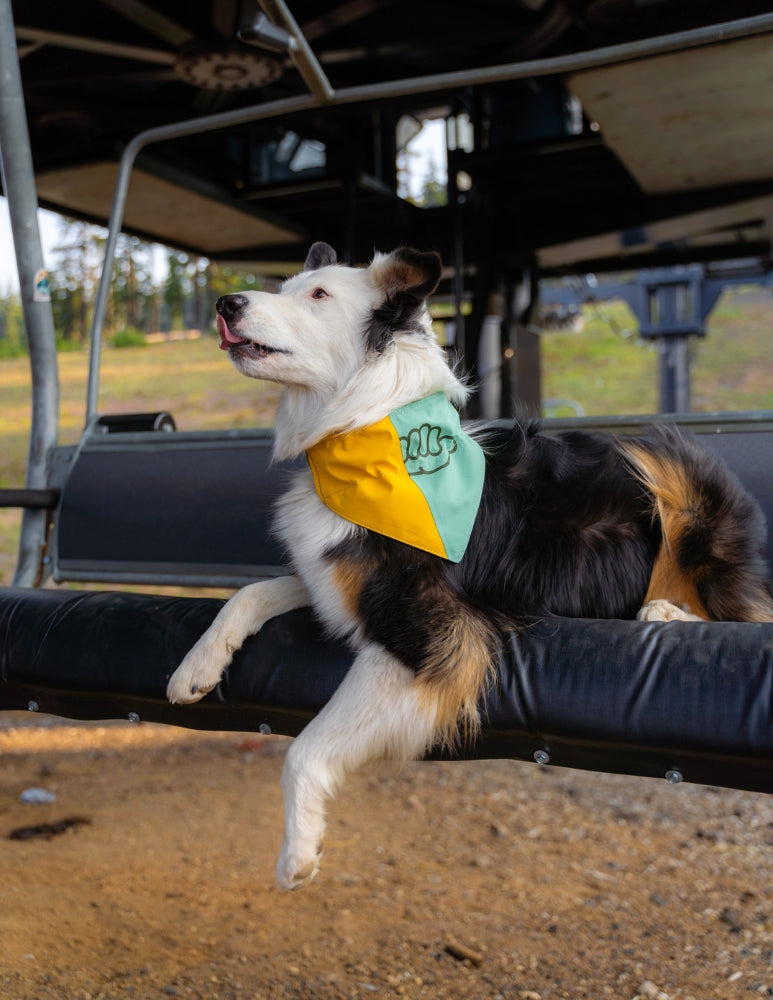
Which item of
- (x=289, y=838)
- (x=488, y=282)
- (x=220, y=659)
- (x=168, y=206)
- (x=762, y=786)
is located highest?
(x=168, y=206)

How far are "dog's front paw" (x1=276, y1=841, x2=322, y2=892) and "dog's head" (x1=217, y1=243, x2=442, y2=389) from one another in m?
0.92

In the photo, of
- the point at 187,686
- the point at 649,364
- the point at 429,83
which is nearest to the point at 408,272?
the point at 187,686

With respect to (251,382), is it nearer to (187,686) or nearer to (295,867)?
(187,686)

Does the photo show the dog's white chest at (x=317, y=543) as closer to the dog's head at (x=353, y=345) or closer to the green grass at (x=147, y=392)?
the dog's head at (x=353, y=345)

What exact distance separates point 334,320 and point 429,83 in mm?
1323

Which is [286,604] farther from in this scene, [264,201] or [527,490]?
[264,201]

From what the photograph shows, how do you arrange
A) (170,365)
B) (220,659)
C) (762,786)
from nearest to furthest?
(762,786)
(220,659)
(170,365)

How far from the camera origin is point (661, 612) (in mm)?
1860

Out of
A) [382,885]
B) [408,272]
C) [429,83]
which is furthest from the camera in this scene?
[429,83]

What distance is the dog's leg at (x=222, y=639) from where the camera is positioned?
5.78ft

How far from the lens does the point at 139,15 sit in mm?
4238

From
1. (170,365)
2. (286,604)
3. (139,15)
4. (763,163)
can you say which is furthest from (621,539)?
(170,365)

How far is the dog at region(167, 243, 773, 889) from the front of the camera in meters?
1.64

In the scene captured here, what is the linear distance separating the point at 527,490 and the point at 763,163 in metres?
4.51
